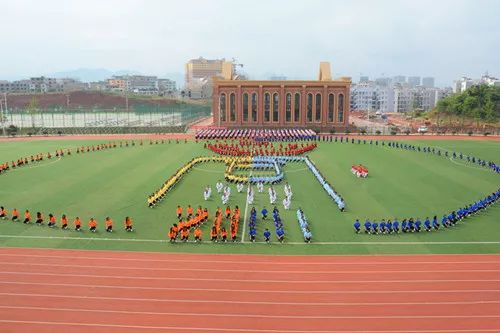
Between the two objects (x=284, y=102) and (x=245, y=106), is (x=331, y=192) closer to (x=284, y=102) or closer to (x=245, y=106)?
(x=284, y=102)

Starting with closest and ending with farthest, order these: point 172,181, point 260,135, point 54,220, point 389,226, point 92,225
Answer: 1. point 389,226
2. point 92,225
3. point 54,220
4. point 172,181
5. point 260,135

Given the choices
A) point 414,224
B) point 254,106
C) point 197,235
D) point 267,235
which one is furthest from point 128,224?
point 254,106

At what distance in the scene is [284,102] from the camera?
237ft

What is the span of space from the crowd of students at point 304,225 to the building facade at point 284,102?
48829mm

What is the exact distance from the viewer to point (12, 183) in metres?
33.1

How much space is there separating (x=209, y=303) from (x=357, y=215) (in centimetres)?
1252

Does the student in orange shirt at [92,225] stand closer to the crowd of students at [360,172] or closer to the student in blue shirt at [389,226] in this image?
the student in blue shirt at [389,226]

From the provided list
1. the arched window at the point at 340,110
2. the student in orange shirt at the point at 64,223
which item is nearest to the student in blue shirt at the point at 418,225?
the student in orange shirt at the point at 64,223

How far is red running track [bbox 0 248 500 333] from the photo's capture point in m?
13.9

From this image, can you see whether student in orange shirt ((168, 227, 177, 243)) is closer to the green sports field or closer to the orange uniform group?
the orange uniform group

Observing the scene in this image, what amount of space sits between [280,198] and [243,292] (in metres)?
13.0

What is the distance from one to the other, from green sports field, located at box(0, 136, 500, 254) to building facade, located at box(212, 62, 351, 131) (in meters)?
23.7

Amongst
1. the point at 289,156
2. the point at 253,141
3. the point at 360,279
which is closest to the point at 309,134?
the point at 253,141

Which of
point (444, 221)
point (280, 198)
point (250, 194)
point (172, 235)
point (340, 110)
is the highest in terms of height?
point (340, 110)
